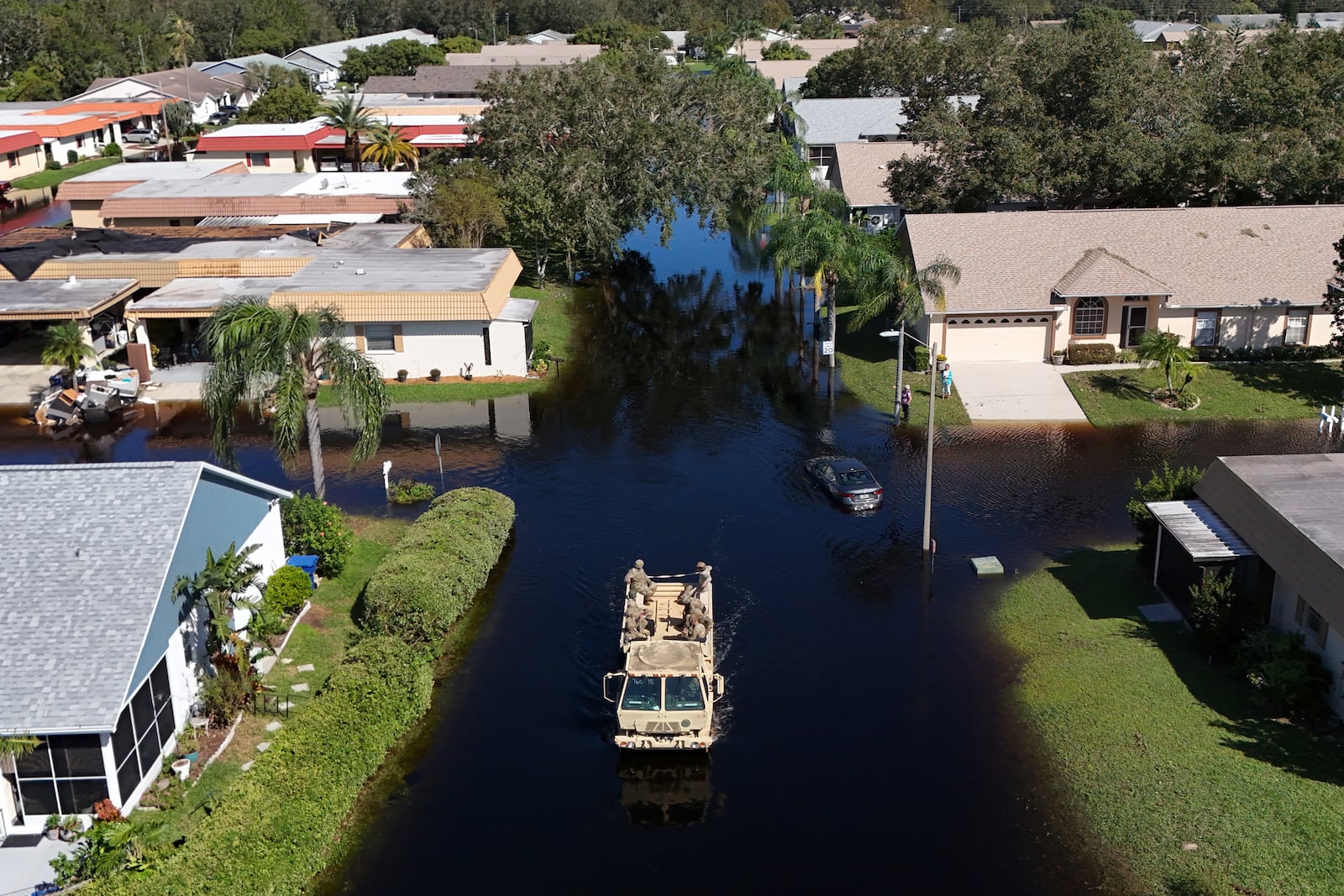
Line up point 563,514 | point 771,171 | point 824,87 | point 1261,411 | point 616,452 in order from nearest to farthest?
point 563,514, point 616,452, point 1261,411, point 771,171, point 824,87

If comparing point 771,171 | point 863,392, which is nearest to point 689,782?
point 863,392

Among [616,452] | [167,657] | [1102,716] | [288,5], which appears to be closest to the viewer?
[167,657]

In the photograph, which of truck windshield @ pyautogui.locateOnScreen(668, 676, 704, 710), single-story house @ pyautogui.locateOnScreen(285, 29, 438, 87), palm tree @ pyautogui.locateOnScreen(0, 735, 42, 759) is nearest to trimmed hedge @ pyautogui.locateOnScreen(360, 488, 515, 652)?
truck windshield @ pyautogui.locateOnScreen(668, 676, 704, 710)

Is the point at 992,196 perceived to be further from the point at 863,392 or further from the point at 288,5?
the point at 288,5

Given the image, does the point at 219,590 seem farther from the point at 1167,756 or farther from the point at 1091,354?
the point at 1091,354

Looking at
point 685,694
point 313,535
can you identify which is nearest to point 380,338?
point 313,535

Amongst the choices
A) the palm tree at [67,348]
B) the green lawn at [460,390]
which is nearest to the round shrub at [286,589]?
the green lawn at [460,390]

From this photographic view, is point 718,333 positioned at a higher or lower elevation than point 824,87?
lower
